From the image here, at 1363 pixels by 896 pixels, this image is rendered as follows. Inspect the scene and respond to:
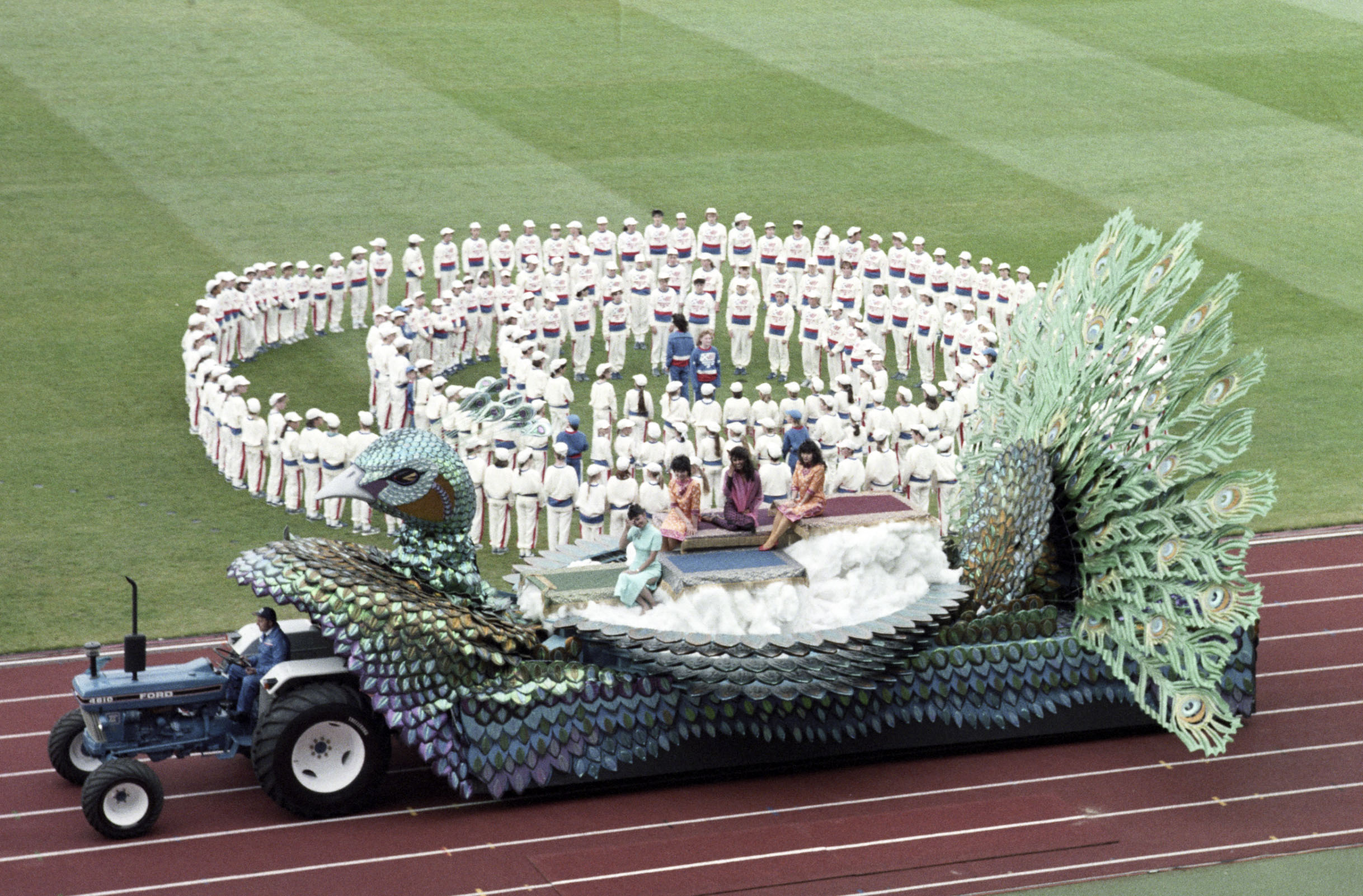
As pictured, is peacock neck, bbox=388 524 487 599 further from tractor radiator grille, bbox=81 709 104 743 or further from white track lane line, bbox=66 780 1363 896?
tractor radiator grille, bbox=81 709 104 743

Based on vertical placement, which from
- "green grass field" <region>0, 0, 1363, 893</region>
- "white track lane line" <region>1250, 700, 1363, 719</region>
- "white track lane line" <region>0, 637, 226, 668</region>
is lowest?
"white track lane line" <region>1250, 700, 1363, 719</region>

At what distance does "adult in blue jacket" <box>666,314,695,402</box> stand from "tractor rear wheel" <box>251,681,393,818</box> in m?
11.3

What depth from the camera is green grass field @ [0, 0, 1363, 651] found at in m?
26.2

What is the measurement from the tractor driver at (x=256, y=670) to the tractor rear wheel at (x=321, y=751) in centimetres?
32

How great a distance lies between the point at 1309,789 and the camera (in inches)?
655

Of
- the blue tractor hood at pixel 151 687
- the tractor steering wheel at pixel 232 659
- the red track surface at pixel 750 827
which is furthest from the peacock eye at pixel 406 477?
the red track surface at pixel 750 827

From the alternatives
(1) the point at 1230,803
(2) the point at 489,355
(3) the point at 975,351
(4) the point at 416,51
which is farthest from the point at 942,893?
A: (4) the point at 416,51

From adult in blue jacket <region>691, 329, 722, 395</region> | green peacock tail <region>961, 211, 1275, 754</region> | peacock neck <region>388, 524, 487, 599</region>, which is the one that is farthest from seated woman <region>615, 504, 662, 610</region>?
adult in blue jacket <region>691, 329, 722, 395</region>

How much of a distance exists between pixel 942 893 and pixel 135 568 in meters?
10.3

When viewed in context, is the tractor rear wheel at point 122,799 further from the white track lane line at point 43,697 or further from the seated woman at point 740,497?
the seated woman at point 740,497

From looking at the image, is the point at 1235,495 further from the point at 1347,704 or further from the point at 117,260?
the point at 117,260

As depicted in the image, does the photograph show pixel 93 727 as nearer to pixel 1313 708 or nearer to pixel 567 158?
pixel 1313 708

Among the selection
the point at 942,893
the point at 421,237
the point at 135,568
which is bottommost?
the point at 942,893

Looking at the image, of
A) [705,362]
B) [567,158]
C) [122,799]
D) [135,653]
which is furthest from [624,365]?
[122,799]
